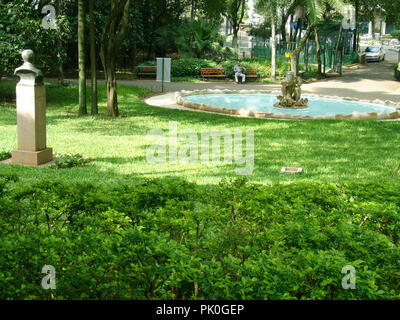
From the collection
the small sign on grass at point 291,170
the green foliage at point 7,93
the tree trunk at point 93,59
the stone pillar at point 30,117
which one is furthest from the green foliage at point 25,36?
the small sign on grass at point 291,170

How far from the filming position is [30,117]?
991 centimetres

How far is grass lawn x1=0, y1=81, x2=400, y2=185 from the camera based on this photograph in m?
9.12

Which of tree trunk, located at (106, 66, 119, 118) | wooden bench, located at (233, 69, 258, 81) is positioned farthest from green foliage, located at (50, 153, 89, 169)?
wooden bench, located at (233, 69, 258, 81)

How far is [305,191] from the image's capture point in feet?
18.9

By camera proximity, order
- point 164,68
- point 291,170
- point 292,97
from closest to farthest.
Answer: point 291,170 < point 292,97 < point 164,68

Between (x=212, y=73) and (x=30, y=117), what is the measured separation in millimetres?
21505

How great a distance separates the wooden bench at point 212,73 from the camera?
99.4 feet

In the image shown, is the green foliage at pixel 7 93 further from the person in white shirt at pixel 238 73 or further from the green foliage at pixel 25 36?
the person in white shirt at pixel 238 73

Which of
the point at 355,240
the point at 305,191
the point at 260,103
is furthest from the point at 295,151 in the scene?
the point at 260,103

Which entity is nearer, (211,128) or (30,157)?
(30,157)

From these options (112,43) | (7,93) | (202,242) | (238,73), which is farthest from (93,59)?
(238,73)

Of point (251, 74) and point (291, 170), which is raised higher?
point (251, 74)

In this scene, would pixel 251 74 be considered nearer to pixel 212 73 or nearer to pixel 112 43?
pixel 212 73
